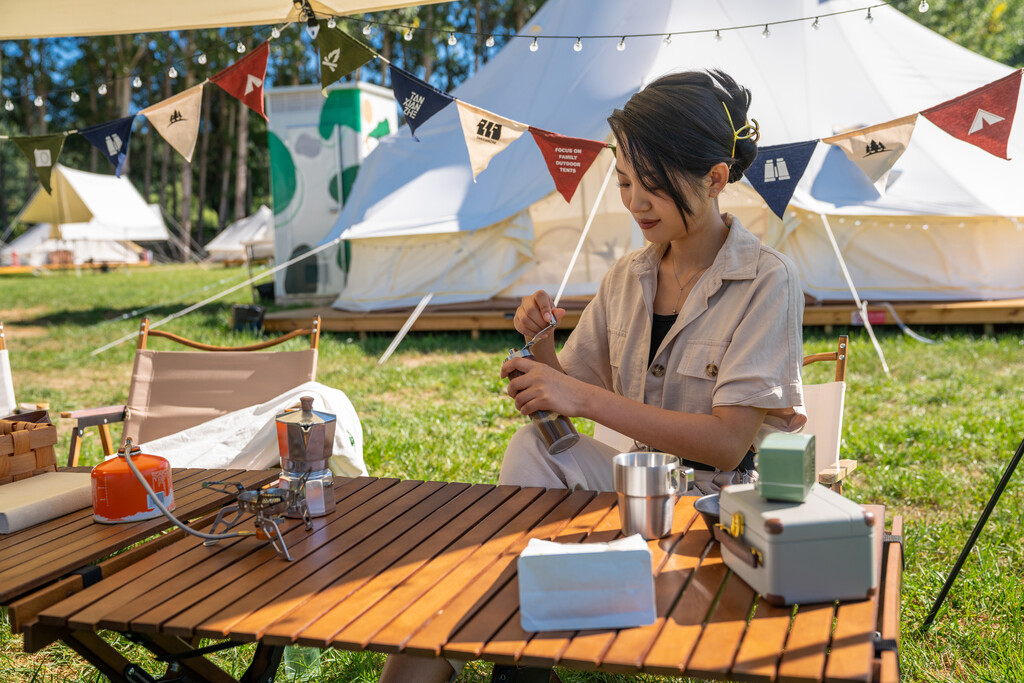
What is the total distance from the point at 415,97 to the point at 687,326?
8.08 feet

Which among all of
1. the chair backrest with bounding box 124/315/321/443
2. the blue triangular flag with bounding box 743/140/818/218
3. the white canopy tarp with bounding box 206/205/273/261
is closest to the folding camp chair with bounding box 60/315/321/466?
the chair backrest with bounding box 124/315/321/443

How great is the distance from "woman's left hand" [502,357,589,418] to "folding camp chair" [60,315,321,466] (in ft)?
6.17

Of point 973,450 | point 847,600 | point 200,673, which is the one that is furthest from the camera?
point 973,450

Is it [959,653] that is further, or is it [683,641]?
[959,653]

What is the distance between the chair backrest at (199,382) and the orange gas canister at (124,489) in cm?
182

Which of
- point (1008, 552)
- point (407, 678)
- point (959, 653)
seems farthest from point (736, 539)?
point (1008, 552)

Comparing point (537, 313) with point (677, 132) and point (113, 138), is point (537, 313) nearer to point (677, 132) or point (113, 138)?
point (677, 132)

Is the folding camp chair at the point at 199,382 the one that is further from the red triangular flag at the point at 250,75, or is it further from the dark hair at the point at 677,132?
the dark hair at the point at 677,132

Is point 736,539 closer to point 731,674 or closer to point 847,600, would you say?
point 847,600

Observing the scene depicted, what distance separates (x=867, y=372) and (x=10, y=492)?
532 cm

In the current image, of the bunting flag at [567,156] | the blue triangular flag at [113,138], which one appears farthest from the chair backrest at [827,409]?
the blue triangular flag at [113,138]

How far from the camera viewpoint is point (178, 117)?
4.32 m

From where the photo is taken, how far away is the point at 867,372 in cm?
584

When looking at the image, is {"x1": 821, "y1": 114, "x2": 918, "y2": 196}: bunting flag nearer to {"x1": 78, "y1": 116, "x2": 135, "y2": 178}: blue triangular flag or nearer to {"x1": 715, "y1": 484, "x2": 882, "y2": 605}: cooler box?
{"x1": 715, "y1": 484, "x2": 882, "y2": 605}: cooler box
